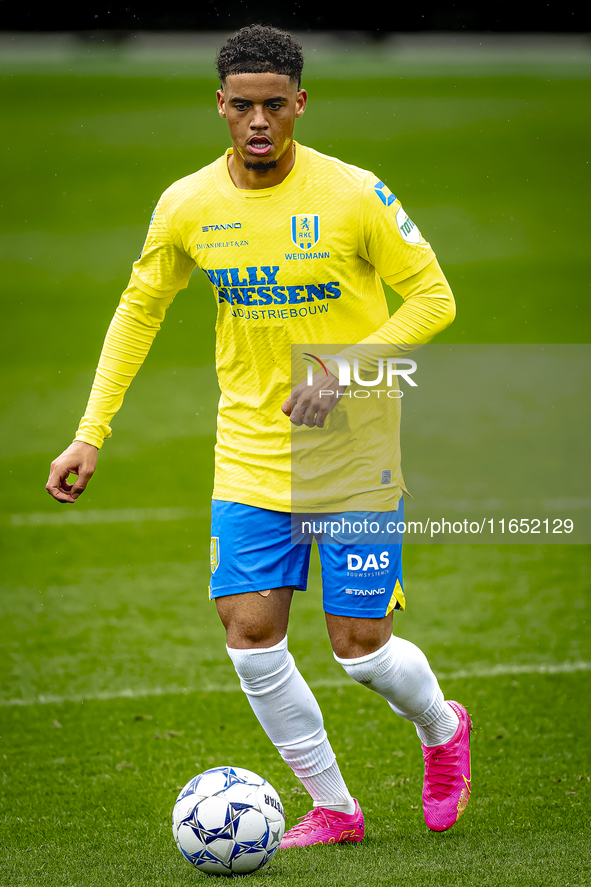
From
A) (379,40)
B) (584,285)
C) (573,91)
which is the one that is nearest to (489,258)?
(584,285)

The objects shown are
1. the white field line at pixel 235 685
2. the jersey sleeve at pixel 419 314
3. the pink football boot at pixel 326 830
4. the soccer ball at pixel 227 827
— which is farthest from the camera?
the white field line at pixel 235 685

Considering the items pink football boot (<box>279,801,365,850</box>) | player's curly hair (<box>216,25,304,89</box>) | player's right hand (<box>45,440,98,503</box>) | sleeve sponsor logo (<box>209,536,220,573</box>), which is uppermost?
player's curly hair (<box>216,25,304,89</box>)

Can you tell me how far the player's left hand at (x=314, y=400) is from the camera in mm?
3305

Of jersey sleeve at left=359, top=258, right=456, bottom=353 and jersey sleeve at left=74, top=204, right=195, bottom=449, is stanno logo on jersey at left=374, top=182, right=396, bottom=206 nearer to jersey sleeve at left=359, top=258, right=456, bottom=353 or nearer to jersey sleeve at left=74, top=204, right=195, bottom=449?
jersey sleeve at left=359, top=258, right=456, bottom=353

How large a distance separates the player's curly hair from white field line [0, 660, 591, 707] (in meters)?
3.16

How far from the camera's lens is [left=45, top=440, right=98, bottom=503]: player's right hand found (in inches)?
142

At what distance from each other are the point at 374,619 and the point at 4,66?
91.3 feet

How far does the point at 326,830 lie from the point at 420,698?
0.53 m

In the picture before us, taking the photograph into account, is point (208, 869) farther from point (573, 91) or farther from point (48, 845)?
point (573, 91)

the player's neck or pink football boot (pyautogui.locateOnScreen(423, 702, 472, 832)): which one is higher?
the player's neck

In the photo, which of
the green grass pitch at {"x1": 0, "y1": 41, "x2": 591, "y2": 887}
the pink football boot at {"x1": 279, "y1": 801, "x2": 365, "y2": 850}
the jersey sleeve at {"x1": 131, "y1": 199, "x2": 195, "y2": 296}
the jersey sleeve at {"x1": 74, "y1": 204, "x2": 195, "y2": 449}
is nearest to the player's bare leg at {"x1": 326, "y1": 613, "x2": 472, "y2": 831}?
the green grass pitch at {"x1": 0, "y1": 41, "x2": 591, "y2": 887}

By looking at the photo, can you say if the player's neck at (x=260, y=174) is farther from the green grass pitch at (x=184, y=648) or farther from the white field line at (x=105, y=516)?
the white field line at (x=105, y=516)

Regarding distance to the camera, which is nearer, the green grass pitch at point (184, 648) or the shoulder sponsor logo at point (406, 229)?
the shoulder sponsor logo at point (406, 229)

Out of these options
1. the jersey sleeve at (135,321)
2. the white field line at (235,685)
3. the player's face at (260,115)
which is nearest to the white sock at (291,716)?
the jersey sleeve at (135,321)
